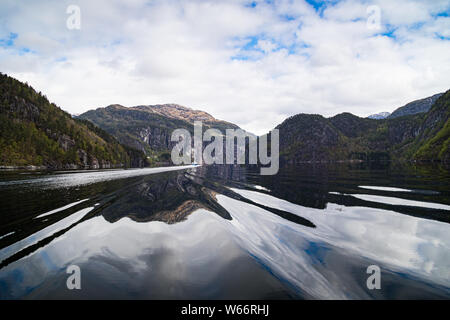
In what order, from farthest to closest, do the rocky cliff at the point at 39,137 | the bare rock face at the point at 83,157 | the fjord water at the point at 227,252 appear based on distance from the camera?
the bare rock face at the point at 83,157 < the rocky cliff at the point at 39,137 < the fjord water at the point at 227,252

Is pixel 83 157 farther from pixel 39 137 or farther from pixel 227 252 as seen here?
pixel 227 252

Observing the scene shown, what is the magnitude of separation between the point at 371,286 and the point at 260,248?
355cm

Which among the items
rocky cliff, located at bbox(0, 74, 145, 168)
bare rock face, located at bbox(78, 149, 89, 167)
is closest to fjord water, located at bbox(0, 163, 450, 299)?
rocky cliff, located at bbox(0, 74, 145, 168)

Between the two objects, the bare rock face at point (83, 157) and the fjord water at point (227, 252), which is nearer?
the fjord water at point (227, 252)

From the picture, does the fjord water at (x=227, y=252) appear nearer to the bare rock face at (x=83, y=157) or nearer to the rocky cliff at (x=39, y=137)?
the rocky cliff at (x=39, y=137)

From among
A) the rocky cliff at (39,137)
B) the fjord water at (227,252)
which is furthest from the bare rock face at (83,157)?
the fjord water at (227,252)

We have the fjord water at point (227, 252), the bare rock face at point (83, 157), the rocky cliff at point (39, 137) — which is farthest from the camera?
the bare rock face at point (83, 157)

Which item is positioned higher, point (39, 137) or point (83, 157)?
point (39, 137)

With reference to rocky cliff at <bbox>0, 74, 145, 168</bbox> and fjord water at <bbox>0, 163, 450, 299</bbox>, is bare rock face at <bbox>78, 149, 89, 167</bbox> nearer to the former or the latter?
rocky cliff at <bbox>0, 74, 145, 168</bbox>

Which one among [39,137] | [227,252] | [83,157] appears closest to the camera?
[227,252]

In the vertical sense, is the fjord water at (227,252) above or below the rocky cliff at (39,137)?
below

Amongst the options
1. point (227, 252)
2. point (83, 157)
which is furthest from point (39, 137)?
point (227, 252)
